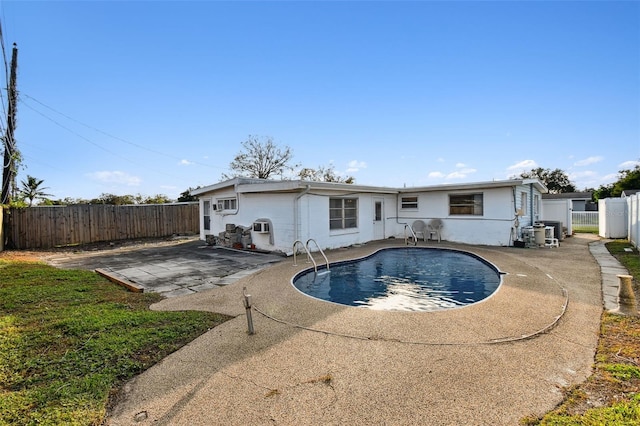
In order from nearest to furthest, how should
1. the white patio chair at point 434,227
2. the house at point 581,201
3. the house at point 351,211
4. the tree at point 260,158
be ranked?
1. the house at point 351,211
2. the white patio chair at point 434,227
3. the house at point 581,201
4. the tree at point 260,158

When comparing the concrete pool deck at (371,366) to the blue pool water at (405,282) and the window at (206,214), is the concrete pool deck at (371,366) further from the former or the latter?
the window at (206,214)

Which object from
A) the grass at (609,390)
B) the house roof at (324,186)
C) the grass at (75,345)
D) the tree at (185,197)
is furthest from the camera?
the tree at (185,197)

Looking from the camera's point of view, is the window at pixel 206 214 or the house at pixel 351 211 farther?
the window at pixel 206 214

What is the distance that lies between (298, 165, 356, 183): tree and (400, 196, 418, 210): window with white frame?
16.0m

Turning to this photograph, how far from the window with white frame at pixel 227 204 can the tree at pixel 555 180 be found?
143 feet

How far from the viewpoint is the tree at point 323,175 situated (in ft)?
102

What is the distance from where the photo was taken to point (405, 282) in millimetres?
7715

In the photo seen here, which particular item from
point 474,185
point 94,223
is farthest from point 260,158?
point 474,185

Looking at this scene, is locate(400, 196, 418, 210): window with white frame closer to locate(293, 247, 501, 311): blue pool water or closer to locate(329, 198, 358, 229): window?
locate(329, 198, 358, 229): window

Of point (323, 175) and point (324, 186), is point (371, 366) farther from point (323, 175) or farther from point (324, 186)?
point (323, 175)

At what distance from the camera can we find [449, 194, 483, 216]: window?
1327cm

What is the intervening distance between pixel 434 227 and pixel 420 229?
25.4 inches

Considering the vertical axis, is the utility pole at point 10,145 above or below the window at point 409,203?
above

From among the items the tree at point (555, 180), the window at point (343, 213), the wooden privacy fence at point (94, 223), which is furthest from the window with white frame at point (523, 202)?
the tree at point (555, 180)
